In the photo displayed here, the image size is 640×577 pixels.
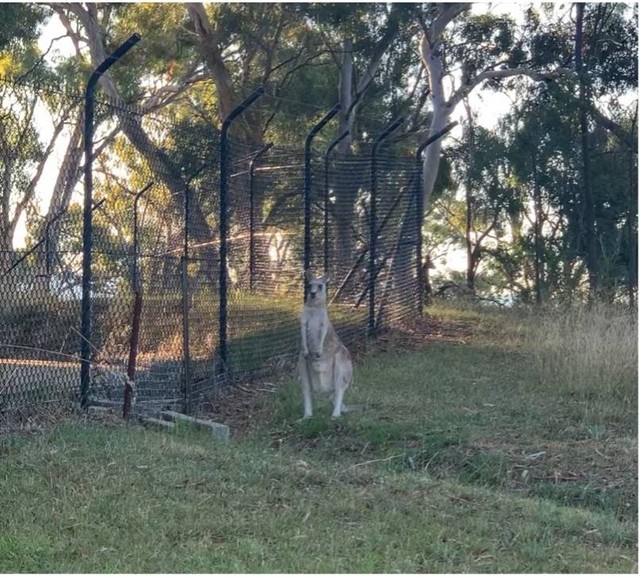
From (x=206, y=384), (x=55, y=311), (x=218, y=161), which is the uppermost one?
(x=218, y=161)

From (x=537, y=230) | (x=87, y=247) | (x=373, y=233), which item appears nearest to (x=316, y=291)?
(x=87, y=247)

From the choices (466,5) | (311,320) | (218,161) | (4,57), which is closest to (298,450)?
(311,320)

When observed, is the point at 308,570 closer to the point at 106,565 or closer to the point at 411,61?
the point at 106,565

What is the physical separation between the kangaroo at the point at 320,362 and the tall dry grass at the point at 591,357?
2118 mm

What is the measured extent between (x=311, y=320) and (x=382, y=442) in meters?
1.67

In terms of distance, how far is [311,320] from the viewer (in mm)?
8938

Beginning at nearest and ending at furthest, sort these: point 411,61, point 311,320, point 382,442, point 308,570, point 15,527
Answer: point 308,570 < point 15,527 < point 382,442 < point 311,320 < point 411,61

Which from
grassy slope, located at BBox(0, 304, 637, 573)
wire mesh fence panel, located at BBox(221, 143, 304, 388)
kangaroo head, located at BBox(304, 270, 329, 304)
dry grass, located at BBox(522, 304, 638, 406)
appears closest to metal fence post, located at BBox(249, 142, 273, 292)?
wire mesh fence panel, located at BBox(221, 143, 304, 388)

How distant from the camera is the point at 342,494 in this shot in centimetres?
588

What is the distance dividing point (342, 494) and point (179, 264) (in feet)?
11.7

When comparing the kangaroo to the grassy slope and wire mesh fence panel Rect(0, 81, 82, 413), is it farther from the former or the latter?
wire mesh fence panel Rect(0, 81, 82, 413)

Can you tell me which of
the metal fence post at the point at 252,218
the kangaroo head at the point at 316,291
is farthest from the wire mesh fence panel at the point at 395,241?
the kangaroo head at the point at 316,291

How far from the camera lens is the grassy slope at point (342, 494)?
4.86 m

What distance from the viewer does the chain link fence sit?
8.47m
